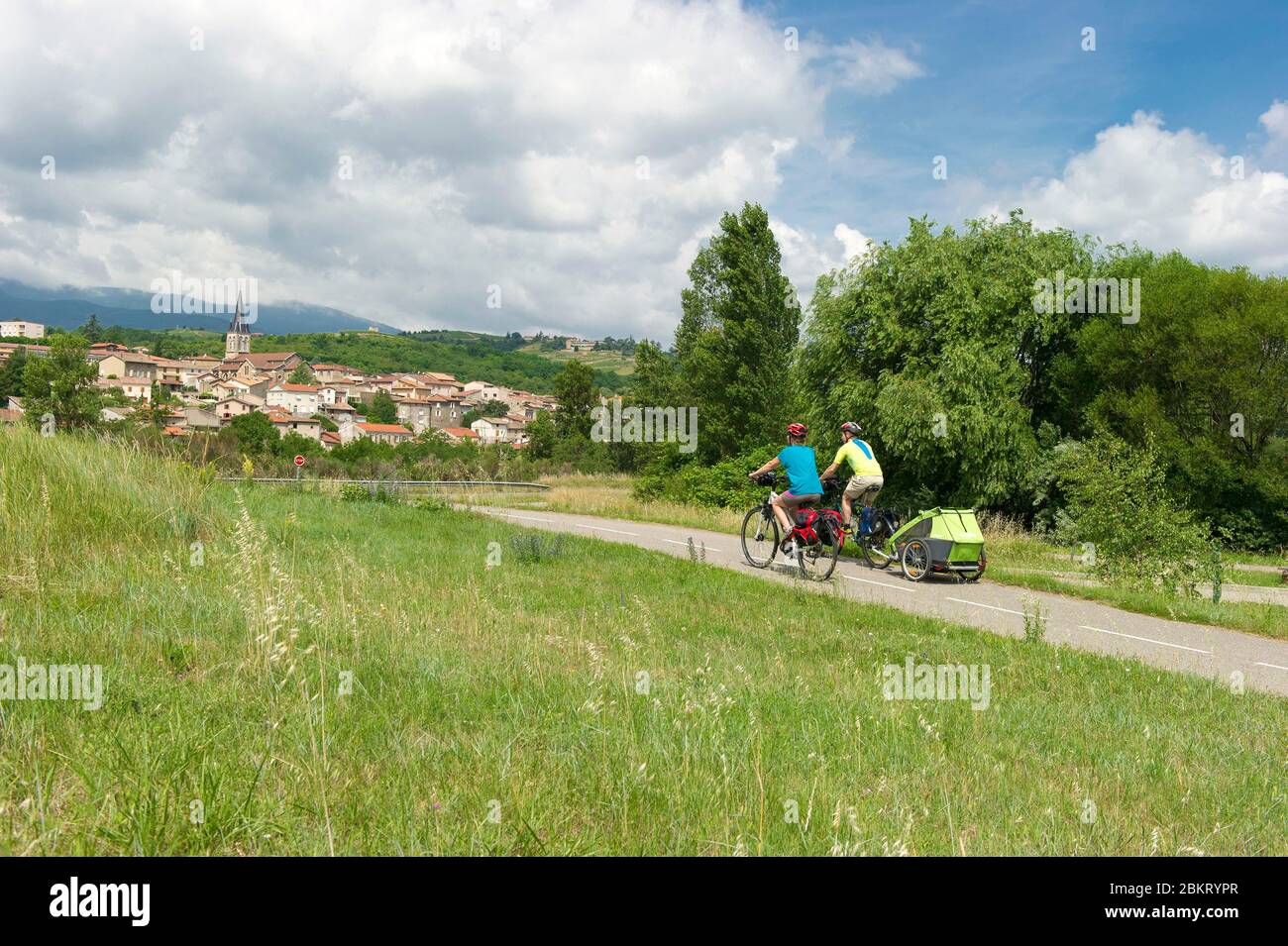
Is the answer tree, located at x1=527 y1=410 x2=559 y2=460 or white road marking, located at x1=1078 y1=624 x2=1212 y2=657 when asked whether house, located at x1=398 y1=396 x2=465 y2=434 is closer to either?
tree, located at x1=527 y1=410 x2=559 y2=460

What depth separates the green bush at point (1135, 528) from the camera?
12.9 metres

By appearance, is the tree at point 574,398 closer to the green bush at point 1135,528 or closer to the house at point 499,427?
the house at point 499,427

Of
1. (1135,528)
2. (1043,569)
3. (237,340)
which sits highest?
(237,340)

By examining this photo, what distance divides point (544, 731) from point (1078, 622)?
27.8 feet

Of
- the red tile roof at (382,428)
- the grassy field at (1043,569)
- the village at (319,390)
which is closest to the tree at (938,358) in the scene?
the grassy field at (1043,569)

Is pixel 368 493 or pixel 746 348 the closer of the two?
pixel 368 493

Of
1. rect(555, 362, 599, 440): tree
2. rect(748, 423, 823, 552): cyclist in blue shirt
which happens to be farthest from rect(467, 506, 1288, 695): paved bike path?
rect(555, 362, 599, 440): tree

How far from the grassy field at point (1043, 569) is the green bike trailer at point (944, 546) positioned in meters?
0.91

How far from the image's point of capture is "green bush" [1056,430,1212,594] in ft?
42.4

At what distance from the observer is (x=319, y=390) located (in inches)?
6152

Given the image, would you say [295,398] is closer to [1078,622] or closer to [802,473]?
[802,473]

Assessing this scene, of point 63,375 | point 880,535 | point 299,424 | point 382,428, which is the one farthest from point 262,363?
point 880,535

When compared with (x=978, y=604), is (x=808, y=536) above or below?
above
